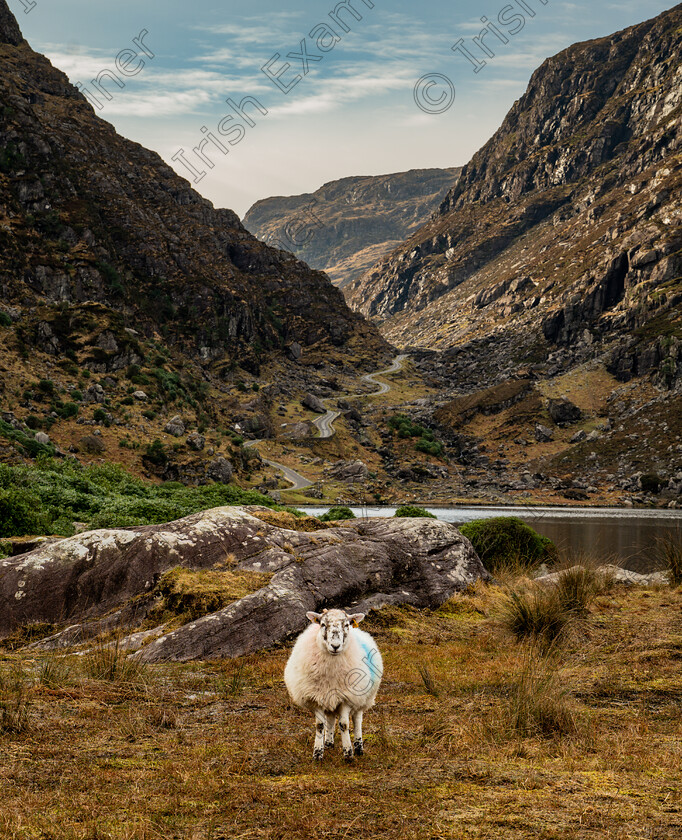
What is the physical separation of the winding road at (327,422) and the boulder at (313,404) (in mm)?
1662

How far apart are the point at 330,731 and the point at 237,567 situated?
851 cm

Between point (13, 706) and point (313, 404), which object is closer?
point (13, 706)

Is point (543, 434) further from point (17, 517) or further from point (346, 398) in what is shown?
point (17, 517)

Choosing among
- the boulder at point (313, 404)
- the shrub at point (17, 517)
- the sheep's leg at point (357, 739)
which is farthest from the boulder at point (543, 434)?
the sheep's leg at point (357, 739)

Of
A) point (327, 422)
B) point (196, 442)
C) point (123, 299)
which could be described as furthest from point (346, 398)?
point (196, 442)

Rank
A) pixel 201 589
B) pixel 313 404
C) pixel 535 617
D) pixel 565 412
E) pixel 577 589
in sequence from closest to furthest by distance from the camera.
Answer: pixel 535 617 → pixel 201 589 → pixel 577 589 → pixel 565 412 → pixel 313 404

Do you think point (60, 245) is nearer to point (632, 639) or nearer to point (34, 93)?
point (34, 93)

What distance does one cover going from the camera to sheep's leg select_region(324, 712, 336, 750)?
7183 millimetres

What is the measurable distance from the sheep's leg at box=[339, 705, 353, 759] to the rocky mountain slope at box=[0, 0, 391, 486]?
50789 millimetres

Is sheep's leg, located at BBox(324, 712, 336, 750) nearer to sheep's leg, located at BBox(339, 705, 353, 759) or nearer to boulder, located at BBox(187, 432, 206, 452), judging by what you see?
sheep's leg, located at BBox(339, 705, 353, 759)

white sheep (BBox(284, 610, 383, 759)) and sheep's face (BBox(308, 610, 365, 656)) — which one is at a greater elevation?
sheep's face (BBox(308, 610, 365, 656))

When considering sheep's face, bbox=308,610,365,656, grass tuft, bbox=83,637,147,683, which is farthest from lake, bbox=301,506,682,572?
sheep's face, bbox=308,610,365,656

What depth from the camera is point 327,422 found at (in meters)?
128

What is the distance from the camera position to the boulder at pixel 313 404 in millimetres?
136000
